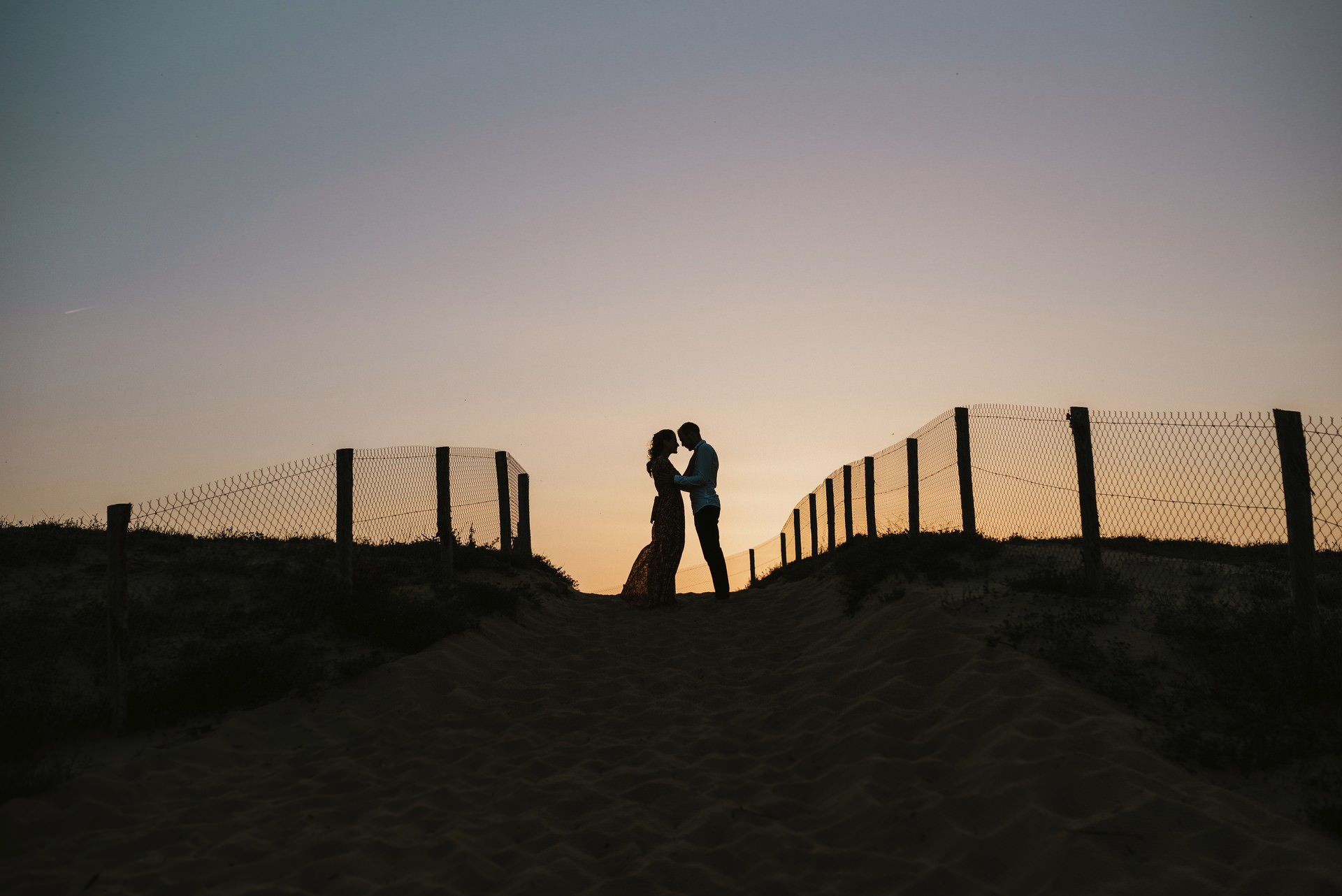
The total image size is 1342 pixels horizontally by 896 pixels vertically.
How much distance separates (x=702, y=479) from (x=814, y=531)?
9.20 meters

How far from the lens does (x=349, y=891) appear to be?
423 centimetres

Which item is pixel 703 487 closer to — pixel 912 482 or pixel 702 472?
pixel 702 472

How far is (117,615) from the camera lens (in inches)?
264

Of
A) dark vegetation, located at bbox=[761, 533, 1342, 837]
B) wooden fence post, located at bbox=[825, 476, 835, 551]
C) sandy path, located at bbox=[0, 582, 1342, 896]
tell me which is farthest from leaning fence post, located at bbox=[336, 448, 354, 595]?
wooden fence post, located at bbox=[825, 476, 835, 551]

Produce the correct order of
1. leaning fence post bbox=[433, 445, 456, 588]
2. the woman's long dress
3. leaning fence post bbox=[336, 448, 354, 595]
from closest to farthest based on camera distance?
leaning fence post bbox=[336, 448, 354, 595]
leaning fence post bbox=[433, 445, 456, 588]
the woman's long dress

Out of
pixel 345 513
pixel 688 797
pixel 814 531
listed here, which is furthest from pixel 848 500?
pixel 688 797

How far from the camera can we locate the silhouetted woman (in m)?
12.0

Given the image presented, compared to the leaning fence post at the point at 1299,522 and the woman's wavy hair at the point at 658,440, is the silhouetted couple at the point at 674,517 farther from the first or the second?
the leaning fence post at the point at 1299,522

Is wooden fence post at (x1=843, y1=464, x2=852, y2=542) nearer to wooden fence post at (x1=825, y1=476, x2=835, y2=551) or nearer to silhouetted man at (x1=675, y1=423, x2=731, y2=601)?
wooden fence post at (x1=825, y1=476, x2=835, y2=551)

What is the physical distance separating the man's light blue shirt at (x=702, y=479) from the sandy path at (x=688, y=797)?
419 centimetres

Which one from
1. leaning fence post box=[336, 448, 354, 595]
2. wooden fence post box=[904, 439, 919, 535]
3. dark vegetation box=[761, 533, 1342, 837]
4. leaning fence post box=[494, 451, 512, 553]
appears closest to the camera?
dark vegetation box=[761, 533, 1342, 837]

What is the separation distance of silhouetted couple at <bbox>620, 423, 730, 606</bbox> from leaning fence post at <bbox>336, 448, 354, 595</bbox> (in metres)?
4.25

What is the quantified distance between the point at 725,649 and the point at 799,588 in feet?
10.3

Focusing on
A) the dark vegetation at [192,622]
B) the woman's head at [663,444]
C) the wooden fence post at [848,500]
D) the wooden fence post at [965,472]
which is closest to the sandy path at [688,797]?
the dark vegetation at [192,622]
